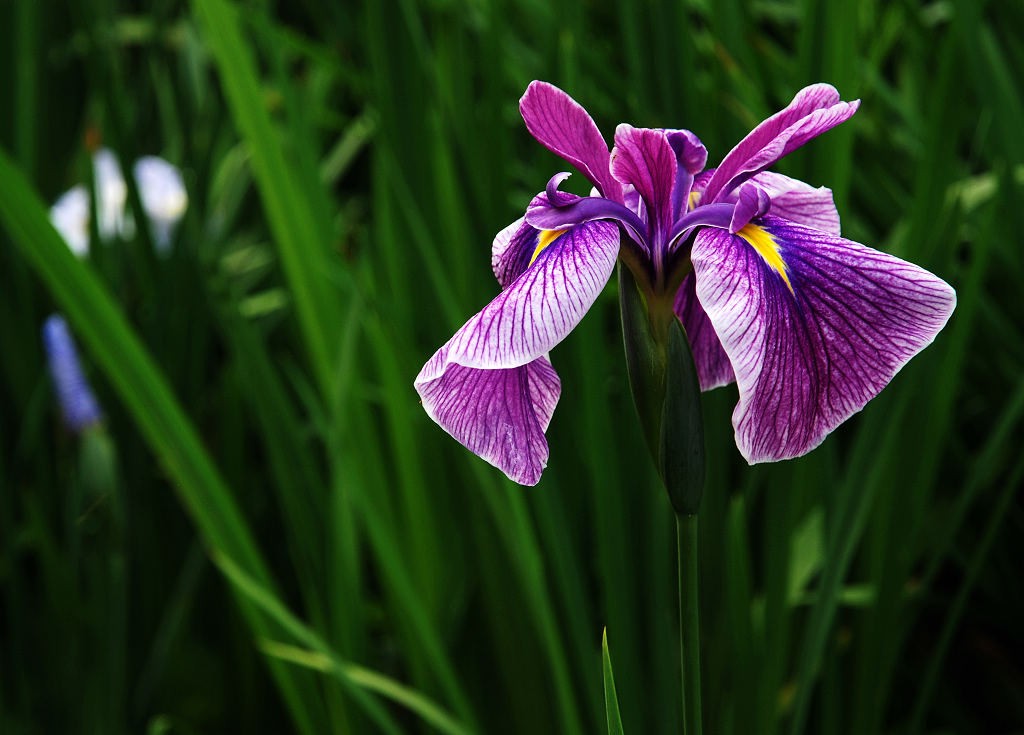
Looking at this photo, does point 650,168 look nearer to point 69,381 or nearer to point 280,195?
point 280,195

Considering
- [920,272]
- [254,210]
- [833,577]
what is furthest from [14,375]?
[920,272]

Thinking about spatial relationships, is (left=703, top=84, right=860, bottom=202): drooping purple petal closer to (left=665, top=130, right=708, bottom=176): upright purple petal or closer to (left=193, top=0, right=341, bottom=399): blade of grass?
(left=665, top=130, right=708, bottom=176): upright purple petal

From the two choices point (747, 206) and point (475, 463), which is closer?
point (747, 206)

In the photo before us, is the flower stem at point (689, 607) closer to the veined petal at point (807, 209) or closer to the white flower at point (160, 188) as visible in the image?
the veined petal at point (807, 209)

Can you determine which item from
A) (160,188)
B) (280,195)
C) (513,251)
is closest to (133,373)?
(280,195)

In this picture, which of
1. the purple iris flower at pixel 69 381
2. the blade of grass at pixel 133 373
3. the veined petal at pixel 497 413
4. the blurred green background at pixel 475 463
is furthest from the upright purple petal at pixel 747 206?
the purple iris flower at pixel 69 381

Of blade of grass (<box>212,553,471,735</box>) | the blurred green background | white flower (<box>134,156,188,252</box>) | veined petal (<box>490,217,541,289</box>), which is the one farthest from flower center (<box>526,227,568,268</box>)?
white flower (<box>134,156,188,252</box>)

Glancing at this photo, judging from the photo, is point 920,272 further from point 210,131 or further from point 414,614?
point 210,131
